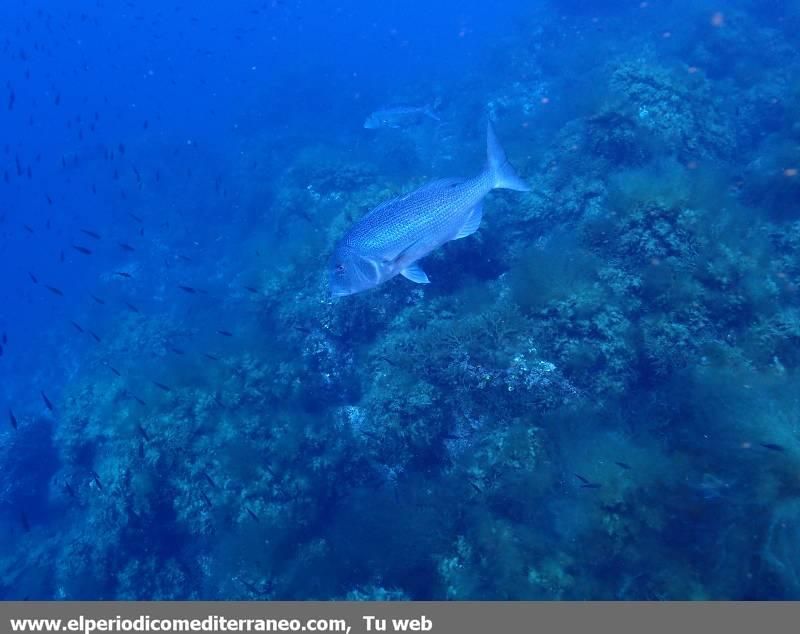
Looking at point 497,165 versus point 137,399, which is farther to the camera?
point 137,399

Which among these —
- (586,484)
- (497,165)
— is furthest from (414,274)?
(586,484)

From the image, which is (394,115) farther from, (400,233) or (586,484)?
(586,484)

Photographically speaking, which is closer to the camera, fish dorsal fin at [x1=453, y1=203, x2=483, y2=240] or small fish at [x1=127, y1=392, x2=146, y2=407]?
fish dorsal fin at [x1=453, y1=203, x2=483, y2=240]

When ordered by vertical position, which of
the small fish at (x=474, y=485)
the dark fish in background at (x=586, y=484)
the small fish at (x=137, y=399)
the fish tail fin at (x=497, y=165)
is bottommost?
the small fish at (x=137, y=399)

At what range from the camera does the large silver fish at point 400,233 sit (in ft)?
16.9

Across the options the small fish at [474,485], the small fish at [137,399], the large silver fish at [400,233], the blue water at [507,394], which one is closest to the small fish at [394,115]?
the blue water at [507,394]

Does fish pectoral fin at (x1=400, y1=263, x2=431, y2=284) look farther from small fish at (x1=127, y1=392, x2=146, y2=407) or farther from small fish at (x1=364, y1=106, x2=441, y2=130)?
small fish at (x1=364, y1=106, x2=441, y2=130)

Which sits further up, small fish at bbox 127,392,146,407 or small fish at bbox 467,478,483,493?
small fish at bbox 467,478,483,493

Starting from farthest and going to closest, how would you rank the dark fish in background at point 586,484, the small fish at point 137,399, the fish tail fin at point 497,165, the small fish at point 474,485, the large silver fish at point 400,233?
1. the small fish at point 137,399
2. the small fish at point 474,485
3. the fish tail fin at point 497,165
4. the dark fish in background at point 586,484
5. the large silver fish at point 400,233

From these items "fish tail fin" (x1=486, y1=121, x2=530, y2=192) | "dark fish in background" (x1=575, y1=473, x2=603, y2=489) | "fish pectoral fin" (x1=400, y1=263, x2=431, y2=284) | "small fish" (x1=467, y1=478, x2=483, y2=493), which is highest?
"fish tail fin" (x1=486, y1=121, x2=530, y2=192)

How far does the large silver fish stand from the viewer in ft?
16.9

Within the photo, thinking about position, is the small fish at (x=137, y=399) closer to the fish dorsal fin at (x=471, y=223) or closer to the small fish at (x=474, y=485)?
the small fish at (x=474, y=485)

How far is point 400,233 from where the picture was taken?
203 inches

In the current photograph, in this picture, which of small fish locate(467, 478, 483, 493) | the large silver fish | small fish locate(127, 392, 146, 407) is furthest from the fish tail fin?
small fish locate(127, 392, 146, 407)
